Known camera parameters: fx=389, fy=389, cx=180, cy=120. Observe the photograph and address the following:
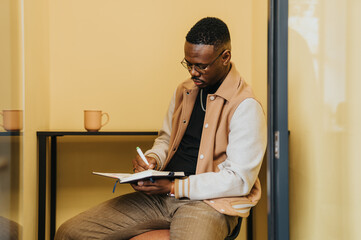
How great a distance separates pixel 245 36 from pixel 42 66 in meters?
1.09

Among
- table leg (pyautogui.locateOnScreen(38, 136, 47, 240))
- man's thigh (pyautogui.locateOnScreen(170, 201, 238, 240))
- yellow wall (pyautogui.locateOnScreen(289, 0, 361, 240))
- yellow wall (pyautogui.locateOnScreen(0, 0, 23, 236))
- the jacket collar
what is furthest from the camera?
table leg (pyautogui.locateOnScreen(38, 136, 47, 240))

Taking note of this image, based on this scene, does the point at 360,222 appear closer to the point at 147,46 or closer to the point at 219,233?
the point at 219,233

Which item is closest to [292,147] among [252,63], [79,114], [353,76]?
[353,76]

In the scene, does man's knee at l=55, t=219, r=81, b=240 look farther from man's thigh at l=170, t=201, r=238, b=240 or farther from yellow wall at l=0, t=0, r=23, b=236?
man's thigh at l=170, t=201, r=238, b=240

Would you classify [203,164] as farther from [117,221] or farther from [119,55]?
[119,55]

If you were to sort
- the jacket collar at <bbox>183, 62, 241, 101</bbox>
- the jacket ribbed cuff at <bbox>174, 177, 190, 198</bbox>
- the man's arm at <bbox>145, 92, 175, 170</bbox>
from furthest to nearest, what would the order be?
the man's arm at <bbox>145, 92, 175, 170</bbox> → the jacket collar at <bbox>183, 62, 241, 101</bbox> → the jacket ribbed cuff at <bbox>174, 177, 190, 198</bbox>

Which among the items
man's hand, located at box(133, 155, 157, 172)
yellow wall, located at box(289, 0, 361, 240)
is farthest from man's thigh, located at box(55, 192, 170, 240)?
yellow wall, located at box(289, 0, 361, 240)

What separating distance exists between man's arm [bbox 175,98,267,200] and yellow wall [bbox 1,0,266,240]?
28.1 inches

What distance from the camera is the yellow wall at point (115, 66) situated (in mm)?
2062

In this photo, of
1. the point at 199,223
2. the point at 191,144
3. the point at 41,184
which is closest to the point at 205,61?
the point at 191,144

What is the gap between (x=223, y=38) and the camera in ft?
4.95

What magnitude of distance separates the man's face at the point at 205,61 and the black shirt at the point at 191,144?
9cm

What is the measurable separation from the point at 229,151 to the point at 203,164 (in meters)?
0.11

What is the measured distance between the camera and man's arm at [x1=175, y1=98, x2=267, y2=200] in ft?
4.33
